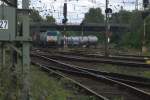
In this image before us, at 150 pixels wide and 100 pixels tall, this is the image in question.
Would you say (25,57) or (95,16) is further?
(95,16)

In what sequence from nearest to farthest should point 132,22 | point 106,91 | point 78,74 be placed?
point 106,91 < point 78,74 < point 132,22

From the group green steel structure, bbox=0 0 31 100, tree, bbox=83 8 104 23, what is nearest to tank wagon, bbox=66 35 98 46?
tree, bbox=83 8 104 23

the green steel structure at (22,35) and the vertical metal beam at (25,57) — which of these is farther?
the vertical metal beam at (25,57)

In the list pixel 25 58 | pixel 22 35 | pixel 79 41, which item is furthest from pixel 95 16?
pixel 25 58

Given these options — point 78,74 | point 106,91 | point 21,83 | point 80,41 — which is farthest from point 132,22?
point 21,83

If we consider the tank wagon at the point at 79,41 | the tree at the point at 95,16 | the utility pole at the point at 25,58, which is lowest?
the tank wagon at the point at 79,41

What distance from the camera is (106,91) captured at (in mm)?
14953

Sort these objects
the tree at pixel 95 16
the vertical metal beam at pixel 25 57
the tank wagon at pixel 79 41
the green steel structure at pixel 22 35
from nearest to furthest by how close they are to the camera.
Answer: the green steel structure at pixel 22 35 → the vertical metal beam at pixel 25 57 → the tank wagon at pixel 79 41 → the tree at pixel 95 16

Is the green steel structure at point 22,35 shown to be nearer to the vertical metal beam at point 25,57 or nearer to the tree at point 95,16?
the vertical metal beam at point 25,57

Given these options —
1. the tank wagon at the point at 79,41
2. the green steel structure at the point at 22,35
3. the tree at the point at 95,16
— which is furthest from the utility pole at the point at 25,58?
the tree at the point at 95,16

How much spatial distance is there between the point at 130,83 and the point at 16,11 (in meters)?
8.08

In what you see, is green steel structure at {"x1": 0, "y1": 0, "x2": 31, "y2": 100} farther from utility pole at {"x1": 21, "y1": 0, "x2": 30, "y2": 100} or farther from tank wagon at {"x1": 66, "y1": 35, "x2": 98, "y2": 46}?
tank wagon at {"x1": 66, "y1": 35, "x2": 98, "y2": 46}

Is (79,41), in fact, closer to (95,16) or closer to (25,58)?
(95,16)

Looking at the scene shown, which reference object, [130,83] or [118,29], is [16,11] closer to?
[130,83]
